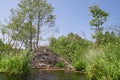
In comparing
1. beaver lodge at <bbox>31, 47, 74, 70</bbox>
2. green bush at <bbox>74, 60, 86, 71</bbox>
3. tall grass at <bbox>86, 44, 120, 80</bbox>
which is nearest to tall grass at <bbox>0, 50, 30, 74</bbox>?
tall grass at <bbox>86, 44, 120, 80</bbox>

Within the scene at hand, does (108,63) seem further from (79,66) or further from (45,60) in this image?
(45,60)

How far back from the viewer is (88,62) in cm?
1856

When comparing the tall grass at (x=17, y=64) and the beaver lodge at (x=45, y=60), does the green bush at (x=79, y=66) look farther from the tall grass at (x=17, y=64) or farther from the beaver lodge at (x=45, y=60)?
the tall grass at (x=17, y=64)

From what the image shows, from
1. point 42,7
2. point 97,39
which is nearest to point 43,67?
point 97,39

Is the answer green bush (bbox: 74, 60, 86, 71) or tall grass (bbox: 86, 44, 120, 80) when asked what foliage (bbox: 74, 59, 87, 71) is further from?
tall grass (bbox: 86, 44, 120, 80)

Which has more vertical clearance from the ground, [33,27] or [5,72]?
[33,27]

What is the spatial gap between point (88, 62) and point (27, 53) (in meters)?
4.86

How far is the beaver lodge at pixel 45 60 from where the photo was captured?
27.2 metres

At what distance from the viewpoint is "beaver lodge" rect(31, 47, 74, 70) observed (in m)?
27.2

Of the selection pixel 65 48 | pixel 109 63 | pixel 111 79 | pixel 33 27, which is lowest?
pixel 111 79

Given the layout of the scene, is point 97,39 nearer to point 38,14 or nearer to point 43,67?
point 38,14

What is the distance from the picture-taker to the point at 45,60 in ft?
92.2

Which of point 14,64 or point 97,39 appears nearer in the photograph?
point 14,64

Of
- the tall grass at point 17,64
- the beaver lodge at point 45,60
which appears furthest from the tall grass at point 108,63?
the beaver lodge at point 45,60
